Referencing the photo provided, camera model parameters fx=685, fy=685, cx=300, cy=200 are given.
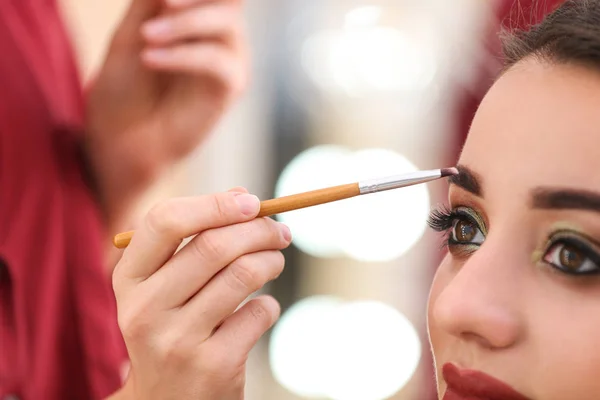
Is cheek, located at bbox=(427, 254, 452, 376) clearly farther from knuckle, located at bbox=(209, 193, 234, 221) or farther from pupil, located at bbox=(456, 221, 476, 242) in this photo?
knuckle, located at bbox=(209, 193, 234, 221)

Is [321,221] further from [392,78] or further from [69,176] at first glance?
[69,176]

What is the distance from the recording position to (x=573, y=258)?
1.54 feet

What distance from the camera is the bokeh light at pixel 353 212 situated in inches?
64.2

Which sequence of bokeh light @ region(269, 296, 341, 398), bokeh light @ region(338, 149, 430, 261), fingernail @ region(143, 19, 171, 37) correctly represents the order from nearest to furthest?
1. fingernail @ region(143, 19, 171, 37)
2. bokeh light @ region(338, 149, 430, 261)
3. bokeh light @ region(269, 296, 341, 398)

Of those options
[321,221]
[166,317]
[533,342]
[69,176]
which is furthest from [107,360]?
[321,221]

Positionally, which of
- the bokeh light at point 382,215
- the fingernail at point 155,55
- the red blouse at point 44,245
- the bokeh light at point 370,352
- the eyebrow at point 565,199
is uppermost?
the fingernail at point 155,55

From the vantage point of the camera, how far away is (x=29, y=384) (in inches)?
29.1

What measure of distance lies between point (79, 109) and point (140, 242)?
44 centimetres

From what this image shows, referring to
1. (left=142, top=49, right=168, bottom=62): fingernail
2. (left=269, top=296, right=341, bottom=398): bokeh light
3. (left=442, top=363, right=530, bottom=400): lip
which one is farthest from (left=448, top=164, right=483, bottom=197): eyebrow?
(left=269, top=296, right=341, bottom=398): bokeh light

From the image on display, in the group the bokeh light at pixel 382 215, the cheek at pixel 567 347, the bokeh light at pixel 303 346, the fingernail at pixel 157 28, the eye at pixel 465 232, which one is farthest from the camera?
the bokeh light at pixel 303 346

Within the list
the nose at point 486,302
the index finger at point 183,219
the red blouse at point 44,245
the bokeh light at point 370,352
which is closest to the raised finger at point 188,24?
the red blouse at point 44,245

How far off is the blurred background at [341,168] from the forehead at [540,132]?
104 cm

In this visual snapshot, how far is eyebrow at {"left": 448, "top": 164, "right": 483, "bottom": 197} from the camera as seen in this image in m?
0.52

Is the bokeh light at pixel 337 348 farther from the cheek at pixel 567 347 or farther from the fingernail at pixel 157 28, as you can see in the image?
the cheek at pixel 567 347
